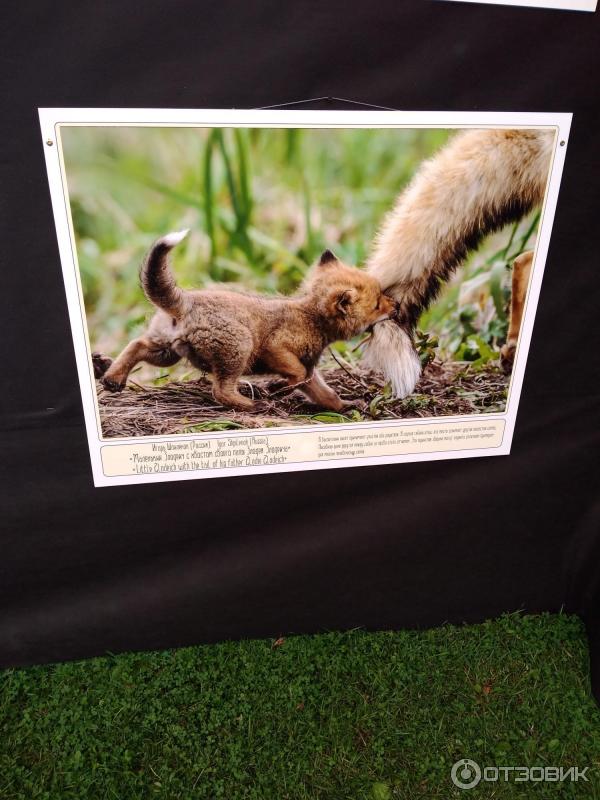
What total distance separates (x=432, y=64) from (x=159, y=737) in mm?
2055

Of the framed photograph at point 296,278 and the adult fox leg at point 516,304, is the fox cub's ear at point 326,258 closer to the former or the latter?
the framed photograph at point 296,278

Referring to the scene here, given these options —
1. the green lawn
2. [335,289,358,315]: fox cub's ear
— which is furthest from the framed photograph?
the green lawn

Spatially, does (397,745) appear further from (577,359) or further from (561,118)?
(561,118)

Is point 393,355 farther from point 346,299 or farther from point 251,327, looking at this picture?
point 251,327

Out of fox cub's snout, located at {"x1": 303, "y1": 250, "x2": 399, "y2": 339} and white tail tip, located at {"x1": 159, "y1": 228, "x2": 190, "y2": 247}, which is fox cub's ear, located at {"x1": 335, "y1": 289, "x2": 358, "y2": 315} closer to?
fox cub's snout, located at {"x1": 303, "y1": 250, "x2": 399, "y2": 339}

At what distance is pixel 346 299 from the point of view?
151cm

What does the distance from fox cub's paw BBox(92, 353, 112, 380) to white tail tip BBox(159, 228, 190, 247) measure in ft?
1.15

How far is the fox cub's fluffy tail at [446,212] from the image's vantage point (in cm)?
140

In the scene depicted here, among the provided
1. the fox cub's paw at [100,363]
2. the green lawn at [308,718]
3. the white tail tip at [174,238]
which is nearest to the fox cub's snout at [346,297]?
the white tail tip at [174,238]

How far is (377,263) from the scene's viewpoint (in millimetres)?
1494

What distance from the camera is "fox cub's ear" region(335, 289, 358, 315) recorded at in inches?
59.1

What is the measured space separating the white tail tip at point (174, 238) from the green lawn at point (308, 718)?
4.68 ft

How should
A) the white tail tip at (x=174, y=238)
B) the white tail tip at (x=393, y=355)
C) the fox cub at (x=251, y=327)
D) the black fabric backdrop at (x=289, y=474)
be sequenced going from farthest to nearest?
the white tail tip at (x=393, y=355) < the fox cub at (x=251, y=327) < the white tail tip at (x=174, y=238) < the black fabric backdrop at (x=289, y=474)

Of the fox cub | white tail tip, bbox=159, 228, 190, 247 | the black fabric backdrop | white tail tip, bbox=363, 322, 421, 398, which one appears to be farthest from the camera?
white tail tip, bbox=363, 322, 421, 398
